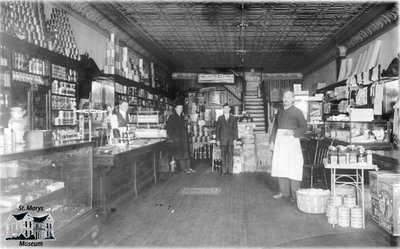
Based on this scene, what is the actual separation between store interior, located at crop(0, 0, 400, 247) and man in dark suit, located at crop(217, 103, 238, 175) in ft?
1.05

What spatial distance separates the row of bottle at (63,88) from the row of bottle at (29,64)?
→ 335mm

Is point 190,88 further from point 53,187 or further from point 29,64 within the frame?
point 53,187

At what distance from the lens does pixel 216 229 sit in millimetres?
4406

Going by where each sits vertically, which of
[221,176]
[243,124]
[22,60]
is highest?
[22,60]

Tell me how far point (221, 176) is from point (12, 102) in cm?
497

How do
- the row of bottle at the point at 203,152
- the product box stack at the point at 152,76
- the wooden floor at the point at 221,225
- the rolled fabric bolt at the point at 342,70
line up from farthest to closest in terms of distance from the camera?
the product box stack at the point at 152,76 → the row of bottle at the point at 203,152 → the rolled fabric bolt at the point at 342,70 → the wooden floor at the point at 221,225

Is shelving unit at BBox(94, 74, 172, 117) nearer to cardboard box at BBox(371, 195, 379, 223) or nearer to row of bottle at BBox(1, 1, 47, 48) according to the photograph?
row of bottle at BBox(1, 1, 47, 48)

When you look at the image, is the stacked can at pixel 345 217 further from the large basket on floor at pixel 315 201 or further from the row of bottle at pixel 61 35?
the row of bottle at pixel 61 35

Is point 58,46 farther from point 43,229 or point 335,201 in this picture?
point 335,201

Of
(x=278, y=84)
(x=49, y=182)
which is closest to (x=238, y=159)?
(x=49, y=182)

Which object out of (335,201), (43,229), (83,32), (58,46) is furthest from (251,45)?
(43,229)

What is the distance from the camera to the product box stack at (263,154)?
9484 millimetres

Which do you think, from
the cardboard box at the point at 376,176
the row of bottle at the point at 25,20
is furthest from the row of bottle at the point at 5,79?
the cardboard box at the point at 376,176

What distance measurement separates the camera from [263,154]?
9.52 metres
